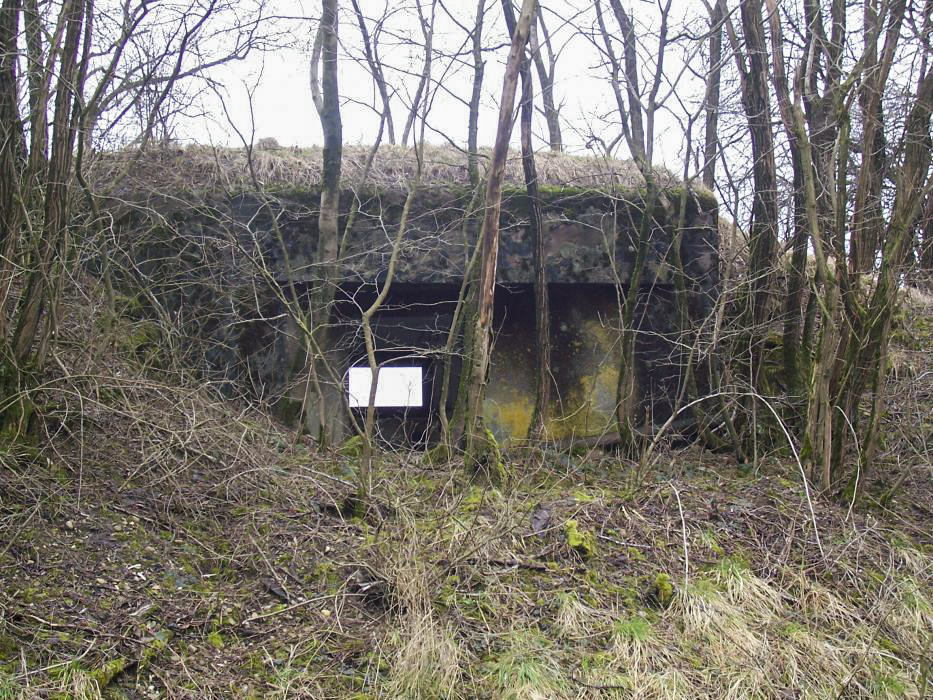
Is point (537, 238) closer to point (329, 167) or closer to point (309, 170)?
point (329, 167)

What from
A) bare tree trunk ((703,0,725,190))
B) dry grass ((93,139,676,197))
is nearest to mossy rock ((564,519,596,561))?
bare tree trunk ((703,0,725,190))

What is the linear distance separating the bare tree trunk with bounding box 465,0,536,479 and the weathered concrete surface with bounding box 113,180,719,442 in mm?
1490

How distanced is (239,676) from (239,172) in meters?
5.78

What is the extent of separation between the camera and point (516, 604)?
4648mm

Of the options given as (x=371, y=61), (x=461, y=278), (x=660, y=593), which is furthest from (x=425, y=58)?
(x=660, y=593)

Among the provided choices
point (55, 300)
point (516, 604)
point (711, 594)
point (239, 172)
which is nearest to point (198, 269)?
point (239, 172)

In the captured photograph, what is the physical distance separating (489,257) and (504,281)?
1.92 metres

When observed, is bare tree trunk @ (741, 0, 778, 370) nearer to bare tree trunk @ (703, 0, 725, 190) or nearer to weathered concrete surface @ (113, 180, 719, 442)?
bare tree trunk @ (703, 0, 725, 190)

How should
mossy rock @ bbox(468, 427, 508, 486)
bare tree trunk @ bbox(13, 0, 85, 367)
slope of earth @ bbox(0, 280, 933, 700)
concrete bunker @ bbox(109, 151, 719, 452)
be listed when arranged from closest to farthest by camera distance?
slope of earth @ bbox(0, 280, 933, 700)
bare tree trunk @ bbox(13, 0, 85, 367)
mossy rock @ bbox(468, 427, 508, 486)
concrete bunker @ bbox(109, 151, 719, 452)

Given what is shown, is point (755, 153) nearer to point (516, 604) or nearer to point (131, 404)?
point (516, 604)

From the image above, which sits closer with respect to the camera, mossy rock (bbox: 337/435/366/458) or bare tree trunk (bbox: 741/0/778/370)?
mossy rock (bbox: 337/435/366/458)

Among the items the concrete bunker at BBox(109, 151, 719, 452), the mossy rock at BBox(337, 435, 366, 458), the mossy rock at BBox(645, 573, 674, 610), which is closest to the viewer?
the mossy rock at BBox(645, 573, 674, 610)

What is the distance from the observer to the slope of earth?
3.97 metres

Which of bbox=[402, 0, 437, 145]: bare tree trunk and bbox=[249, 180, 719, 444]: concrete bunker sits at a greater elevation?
bbox=[402, 0, 437, 145]: bare tree trunk
